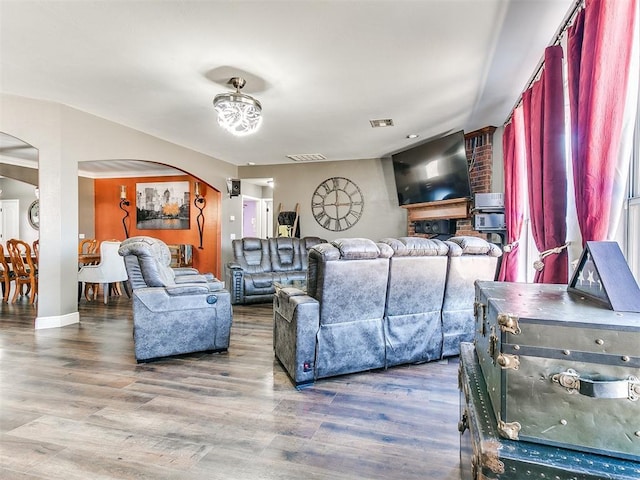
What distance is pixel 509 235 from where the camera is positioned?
375cm

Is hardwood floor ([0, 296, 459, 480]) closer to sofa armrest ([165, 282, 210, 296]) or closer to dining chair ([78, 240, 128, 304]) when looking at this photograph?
sofa armrest ([165, 282, 210, 296])

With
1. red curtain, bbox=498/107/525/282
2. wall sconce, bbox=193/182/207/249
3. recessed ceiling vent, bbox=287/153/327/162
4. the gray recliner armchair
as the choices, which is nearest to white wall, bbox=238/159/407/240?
recessed ceiling vent, bbox=287/153/327/162

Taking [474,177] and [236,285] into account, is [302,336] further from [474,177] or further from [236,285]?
[474,177]

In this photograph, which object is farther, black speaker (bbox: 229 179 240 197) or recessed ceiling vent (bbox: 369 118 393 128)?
black speaker (bbox: 229 179 240 197)

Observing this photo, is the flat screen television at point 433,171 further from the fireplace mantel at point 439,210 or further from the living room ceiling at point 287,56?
the living room ceiling at point 287,56

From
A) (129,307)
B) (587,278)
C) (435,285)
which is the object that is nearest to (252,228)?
(129,307)

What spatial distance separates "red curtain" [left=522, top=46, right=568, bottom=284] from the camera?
2.11 meters

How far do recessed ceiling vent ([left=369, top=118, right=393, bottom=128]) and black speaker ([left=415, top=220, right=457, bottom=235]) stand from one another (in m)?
1.83

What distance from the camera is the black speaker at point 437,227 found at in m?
5.29

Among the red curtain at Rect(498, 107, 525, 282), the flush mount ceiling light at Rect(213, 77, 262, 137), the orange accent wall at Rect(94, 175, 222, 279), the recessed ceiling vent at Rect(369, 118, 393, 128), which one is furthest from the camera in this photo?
the orange accent wall at Rect(94, 175, 222, 279)

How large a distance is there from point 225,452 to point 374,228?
546 cm

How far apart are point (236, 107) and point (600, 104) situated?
9.05 ft

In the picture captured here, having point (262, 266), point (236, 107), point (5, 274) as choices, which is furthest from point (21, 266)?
point (236, 107)

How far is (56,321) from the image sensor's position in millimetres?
3992
